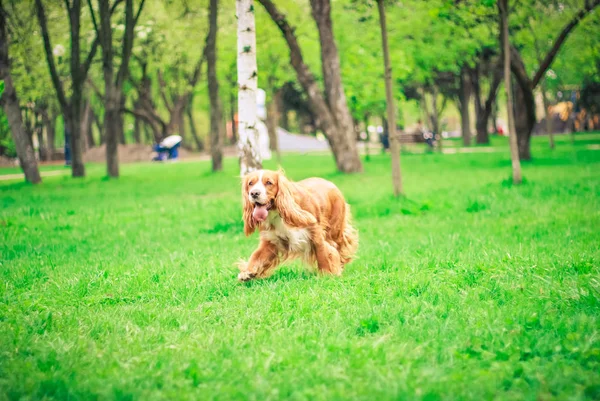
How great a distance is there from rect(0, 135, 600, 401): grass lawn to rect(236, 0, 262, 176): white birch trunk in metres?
1.36

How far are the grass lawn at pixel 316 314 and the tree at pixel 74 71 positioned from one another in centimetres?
1275

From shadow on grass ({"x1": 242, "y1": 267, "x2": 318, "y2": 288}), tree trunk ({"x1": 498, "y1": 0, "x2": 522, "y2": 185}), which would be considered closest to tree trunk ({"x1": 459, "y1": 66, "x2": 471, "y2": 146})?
tree trunk ({"x1": 498, "y1": 0, "x2": 522, "y2": 185})

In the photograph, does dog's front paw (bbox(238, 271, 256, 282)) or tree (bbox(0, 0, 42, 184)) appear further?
tree (bbox(0, 0, 42, 184))

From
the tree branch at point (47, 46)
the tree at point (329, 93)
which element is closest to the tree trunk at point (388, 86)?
the tree at point (329, 93)

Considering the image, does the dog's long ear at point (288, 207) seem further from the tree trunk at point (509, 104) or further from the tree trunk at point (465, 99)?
the tree trunk at point (465, 99)

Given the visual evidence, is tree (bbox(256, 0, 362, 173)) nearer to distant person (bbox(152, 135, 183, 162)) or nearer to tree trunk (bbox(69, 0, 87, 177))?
tree trunk (bbox(69, 0, 87, 177))

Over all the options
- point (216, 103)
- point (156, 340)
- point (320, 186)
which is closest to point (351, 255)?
point (320, 186)

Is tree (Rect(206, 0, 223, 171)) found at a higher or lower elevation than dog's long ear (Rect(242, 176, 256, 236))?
higher

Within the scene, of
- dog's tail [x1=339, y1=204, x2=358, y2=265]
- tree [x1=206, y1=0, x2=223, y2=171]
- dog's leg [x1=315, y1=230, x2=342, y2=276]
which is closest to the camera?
dog's leg [x1=315, y1=230, x2=342, y2=276]

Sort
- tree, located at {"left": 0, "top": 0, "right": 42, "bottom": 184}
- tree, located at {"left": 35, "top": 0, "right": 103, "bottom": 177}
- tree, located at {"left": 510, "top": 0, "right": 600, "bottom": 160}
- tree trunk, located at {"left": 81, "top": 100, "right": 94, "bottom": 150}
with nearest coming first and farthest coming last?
1. tree, located at {"left": 510, "top": 0, "right": 600, "bottom": 160}
2. tree, located at {"left": 0, "top": 0, "right": 42, "bottom": 184}
3. tree, located at {"left": 35, "top": 0, "right": 103, "bottom": 177}
4. tree trunk, located at {"left": 81, "top": 100, "right": 94, "bottom": 150}

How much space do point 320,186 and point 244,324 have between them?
7.96 ft

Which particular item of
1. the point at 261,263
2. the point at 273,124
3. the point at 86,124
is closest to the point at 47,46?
the point at 273,124

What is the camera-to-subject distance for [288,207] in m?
6.12

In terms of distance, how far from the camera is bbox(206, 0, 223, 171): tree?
71.6 ft
